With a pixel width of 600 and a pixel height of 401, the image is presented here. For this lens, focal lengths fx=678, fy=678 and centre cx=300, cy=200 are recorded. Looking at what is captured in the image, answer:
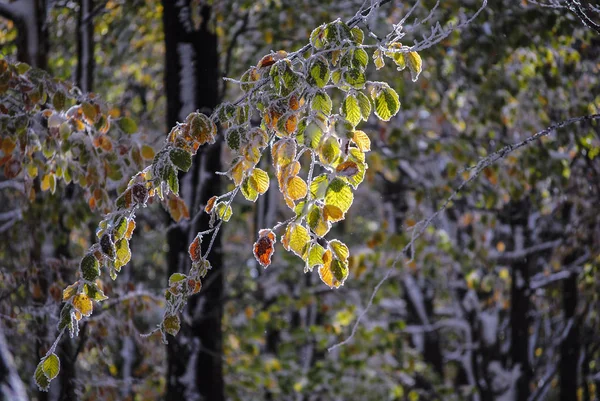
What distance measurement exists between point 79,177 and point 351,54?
1.99 meters

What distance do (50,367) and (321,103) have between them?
1283 mm

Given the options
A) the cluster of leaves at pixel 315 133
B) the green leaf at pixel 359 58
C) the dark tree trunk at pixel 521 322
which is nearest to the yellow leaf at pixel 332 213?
the cluster of leaves at pixel 315 133

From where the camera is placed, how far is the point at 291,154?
2.17m

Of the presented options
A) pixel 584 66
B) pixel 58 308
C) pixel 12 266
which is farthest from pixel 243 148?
pixel 584 66

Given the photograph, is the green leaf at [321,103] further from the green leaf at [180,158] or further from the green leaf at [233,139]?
the green leaf at [180,158]

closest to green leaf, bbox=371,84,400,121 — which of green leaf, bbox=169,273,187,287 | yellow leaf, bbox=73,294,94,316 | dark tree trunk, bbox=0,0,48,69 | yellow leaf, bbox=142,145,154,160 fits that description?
green leaf, bbox=169,273,187,287

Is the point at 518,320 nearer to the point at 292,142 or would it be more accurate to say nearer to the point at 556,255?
the point at 556,255

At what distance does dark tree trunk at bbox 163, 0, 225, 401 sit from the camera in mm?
4969

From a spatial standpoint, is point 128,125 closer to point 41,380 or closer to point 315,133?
point 41,380

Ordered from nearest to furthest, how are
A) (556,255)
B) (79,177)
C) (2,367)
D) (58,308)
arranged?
(2,367), (79,177), (58,308), (556,255)

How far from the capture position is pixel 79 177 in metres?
3.58

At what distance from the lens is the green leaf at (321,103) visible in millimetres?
2098

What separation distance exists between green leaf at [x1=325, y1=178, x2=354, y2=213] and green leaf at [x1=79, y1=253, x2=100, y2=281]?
2.85ft

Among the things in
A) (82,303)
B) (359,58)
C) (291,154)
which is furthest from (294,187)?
(82,303)
